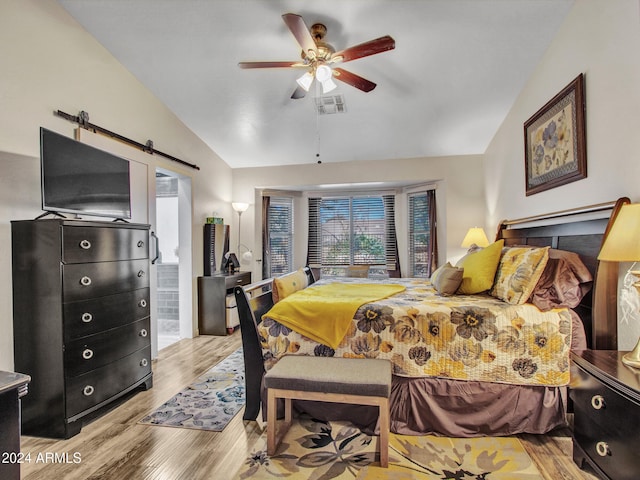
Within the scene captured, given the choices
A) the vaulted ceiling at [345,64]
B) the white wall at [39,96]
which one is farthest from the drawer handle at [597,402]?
the white wall at [39,96]

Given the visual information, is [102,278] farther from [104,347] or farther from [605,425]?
[605,425]

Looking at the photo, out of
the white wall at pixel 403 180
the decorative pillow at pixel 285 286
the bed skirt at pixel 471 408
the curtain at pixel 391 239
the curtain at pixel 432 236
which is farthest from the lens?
the curtain at pixel 391 239

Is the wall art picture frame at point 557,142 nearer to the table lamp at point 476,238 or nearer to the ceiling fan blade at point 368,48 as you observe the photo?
the table lamp at point 476,238

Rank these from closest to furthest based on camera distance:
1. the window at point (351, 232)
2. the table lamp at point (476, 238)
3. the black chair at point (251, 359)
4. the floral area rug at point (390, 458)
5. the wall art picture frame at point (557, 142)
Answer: the floral area rug at point (390, 458), the black chair at point (251, 359), the wall art picture frame at point (557, 142), the table lamp at point (476, 238), the window at point (351, 232)

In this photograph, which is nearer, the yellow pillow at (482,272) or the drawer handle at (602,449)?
the drawer handle at (602,449)

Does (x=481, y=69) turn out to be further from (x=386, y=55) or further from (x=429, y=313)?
(x=429, y=313)

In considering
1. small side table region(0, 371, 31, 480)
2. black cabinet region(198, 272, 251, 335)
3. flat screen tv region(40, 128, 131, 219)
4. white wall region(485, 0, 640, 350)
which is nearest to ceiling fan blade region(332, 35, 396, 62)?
white wall region(485, 0, 640, 350)

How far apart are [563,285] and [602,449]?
2.84 ft

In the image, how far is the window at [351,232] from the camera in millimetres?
5305

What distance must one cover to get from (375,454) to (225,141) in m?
3.92

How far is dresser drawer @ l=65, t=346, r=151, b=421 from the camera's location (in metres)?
2.08

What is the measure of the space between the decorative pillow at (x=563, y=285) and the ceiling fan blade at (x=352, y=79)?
71.6 inches

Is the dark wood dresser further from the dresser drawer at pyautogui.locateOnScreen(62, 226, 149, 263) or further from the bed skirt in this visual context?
the bed skirt

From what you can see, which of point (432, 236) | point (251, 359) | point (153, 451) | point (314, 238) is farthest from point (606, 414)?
point (314, 238)
